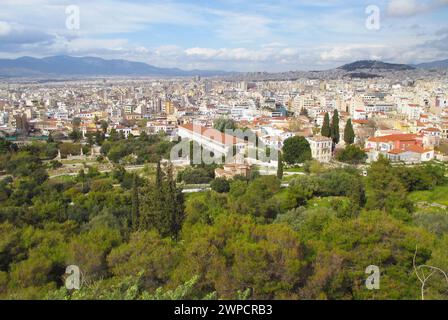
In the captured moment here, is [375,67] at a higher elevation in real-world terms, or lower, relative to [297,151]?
higher

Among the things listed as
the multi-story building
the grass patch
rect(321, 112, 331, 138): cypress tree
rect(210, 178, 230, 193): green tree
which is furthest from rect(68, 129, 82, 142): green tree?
→ the grass patch

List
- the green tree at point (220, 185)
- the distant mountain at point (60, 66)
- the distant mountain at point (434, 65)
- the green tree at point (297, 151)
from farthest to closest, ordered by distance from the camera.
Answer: the distant mountain at point (434, 65) < the distant mountain at point (60, 66) < the green tree at point (297, 151) < the green tree at point (220, 185)

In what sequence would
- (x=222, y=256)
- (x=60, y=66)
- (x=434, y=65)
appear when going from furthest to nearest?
(x=434, y=65) < (x=60, y=66) < (x=222, y=256)

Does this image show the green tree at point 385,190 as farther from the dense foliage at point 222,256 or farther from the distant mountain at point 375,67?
the distant mountain at point 375,67

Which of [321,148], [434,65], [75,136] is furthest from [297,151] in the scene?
[434,65]

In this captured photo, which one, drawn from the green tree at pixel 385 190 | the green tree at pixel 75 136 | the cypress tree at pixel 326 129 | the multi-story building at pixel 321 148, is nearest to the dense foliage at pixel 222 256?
the green tree at pixel 385 190

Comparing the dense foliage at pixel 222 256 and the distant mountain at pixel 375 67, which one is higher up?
the distant mountain at pixel 375 67

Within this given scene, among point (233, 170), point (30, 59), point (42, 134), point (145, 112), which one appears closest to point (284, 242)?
point (233, 170)

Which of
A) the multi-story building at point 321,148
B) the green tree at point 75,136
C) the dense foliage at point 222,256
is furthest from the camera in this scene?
the green tree at point 75,136

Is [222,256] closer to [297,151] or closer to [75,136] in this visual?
[297,151]
